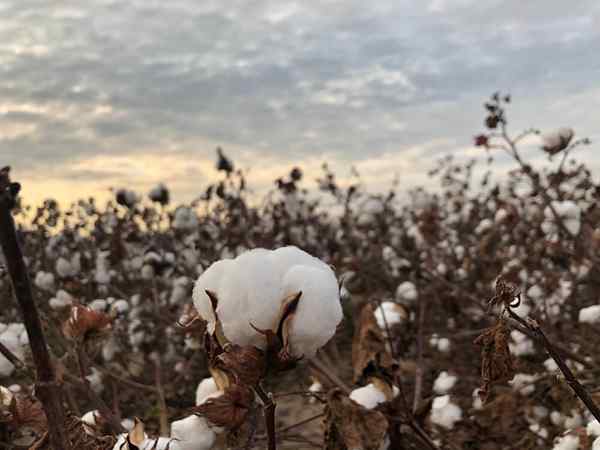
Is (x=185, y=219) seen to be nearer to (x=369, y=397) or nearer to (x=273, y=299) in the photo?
(x=369, y=397)

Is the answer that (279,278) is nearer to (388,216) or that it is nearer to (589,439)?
(589,439)

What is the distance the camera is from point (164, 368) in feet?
15.8

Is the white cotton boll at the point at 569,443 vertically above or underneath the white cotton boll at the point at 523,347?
above

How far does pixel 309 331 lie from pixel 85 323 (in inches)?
24.6

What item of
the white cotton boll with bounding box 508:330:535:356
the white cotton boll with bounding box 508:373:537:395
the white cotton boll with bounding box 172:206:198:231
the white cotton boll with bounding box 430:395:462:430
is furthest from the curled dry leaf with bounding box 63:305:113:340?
the white cotton boll with bounding box 172:206:198:231

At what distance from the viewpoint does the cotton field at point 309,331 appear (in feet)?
2.80

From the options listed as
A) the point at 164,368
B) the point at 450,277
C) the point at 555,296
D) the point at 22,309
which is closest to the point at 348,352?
the point at 450,277

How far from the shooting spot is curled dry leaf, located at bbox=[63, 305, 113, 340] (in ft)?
4.33

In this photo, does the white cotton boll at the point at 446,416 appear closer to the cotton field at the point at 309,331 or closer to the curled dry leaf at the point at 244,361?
the cotton field at the point at 309,331

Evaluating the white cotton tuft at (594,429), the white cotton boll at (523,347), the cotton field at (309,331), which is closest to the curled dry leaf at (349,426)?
the cotton field at (309,331)

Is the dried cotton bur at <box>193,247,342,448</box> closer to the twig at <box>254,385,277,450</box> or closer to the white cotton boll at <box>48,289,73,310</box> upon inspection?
the twig at <box>254,385,277,450</box>

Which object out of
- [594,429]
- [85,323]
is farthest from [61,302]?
[594,429]

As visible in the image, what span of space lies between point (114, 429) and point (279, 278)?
727mm

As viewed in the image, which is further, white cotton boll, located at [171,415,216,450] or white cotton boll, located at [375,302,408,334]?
white cotton boll, located at [375,302,408,334]
